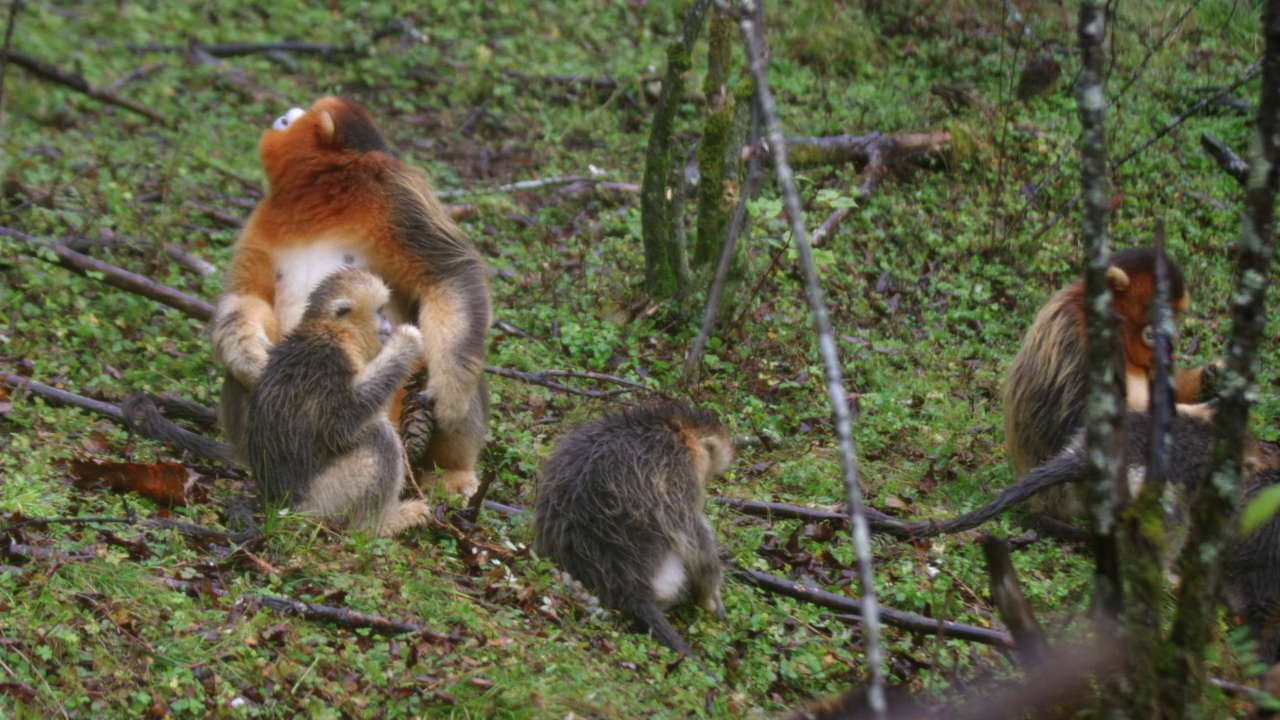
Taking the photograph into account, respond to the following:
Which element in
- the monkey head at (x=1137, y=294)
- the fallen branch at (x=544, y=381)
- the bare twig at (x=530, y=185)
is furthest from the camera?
the bare twig at (x=530, y=185)

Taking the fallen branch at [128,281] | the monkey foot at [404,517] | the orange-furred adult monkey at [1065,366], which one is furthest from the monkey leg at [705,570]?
the fallen branch at [128,281]

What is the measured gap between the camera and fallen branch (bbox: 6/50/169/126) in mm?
9844

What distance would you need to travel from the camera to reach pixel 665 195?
280 inches

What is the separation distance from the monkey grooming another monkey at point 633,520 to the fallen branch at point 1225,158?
6305mm

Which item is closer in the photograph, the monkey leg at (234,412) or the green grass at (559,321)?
the green grass at (559,321)

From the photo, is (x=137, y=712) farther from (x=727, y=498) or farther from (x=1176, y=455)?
(x=1176, y=455)

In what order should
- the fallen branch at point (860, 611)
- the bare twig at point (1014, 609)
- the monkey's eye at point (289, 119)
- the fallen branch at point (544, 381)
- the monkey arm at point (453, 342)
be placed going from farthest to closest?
the fallen branch at point (544, 381)
the monkey's eye at point (289, 119)
the monkey arm at point (453, 342)
the fallen branch at point (860, 611)
the bare twig at point (1014, 609)

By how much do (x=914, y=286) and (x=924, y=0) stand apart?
4275mm

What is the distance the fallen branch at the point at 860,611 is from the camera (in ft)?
13.7

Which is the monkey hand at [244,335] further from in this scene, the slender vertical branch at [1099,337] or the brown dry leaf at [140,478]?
the slender vertical branch at [1099,337]

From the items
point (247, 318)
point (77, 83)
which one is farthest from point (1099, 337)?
point (77, 83)

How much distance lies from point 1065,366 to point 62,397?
486cm

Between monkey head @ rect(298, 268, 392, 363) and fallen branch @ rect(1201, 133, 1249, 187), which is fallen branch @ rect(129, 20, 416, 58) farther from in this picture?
fallen branch @ rect(1201, 133, 1249, 187)

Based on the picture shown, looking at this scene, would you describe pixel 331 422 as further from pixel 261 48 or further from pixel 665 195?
pixel 261 48
